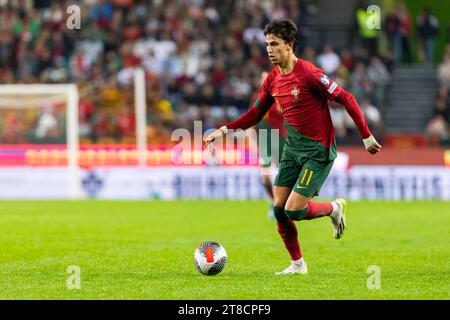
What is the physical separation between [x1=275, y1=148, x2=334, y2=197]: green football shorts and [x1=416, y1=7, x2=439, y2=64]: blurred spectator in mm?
21300

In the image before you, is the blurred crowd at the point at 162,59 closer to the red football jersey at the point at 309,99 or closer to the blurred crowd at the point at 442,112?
the blurred crowd at the point at 442,112

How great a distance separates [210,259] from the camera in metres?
10.5

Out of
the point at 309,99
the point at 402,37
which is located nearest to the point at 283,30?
the point at 309,99

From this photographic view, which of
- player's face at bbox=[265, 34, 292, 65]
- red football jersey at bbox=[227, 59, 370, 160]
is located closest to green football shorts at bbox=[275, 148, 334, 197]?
red football jersey at bbox=[227, 59, 370, 160]

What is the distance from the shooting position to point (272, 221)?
18.7 m

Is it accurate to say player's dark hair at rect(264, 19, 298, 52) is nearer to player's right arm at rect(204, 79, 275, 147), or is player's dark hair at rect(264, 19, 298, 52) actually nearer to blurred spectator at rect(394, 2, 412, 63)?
player's right arm at rect(204, 79, 275, 147)

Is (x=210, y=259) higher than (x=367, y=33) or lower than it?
lower

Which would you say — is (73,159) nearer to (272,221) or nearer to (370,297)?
(272,221)

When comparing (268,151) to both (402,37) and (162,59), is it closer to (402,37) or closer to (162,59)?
(162,59)

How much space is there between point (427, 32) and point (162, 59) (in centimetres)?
778

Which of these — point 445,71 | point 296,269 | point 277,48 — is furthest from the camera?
point 445,71

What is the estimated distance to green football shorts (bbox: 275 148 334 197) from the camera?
10.3 meters

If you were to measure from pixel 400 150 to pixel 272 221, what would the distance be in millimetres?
9192

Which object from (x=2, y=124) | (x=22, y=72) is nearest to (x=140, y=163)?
(x=2, y=124)
